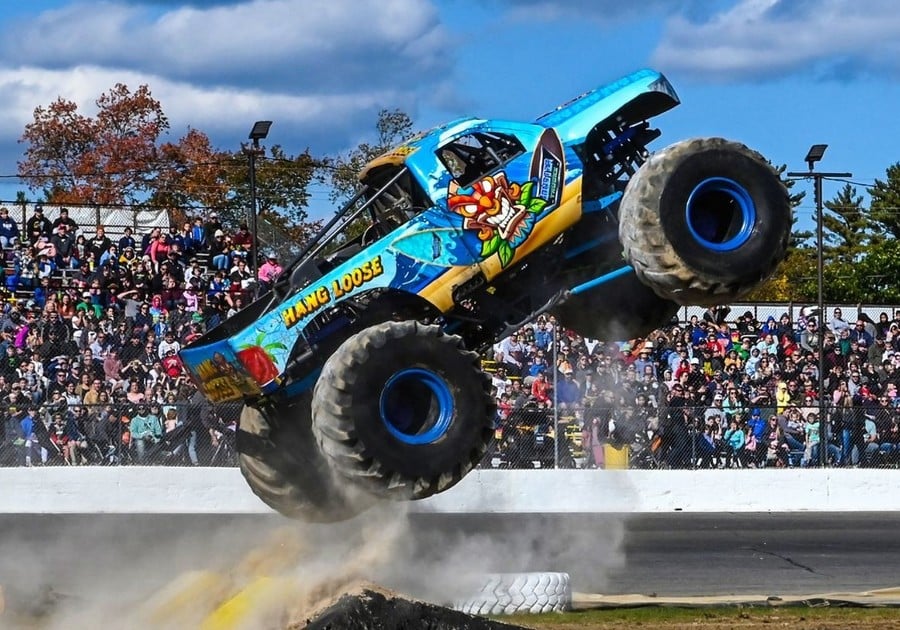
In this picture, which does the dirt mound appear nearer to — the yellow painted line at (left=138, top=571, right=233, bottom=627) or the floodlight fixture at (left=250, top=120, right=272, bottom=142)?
the yellow painted line at (left=138, top=571, right=233, bottom=627)

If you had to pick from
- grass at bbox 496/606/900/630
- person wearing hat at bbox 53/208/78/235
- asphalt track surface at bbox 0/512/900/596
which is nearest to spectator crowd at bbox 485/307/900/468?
asphalt track surface at bbox 0/512/900/596

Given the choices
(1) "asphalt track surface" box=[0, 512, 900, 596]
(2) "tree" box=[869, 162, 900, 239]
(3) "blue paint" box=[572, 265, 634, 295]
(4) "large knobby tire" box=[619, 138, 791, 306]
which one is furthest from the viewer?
(2) "tree" box=[869, 162, 900, 239]

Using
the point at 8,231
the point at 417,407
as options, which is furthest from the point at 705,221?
the point at 8,231

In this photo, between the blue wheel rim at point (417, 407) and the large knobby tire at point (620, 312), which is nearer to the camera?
the blue wheel rim at point (417, 407)

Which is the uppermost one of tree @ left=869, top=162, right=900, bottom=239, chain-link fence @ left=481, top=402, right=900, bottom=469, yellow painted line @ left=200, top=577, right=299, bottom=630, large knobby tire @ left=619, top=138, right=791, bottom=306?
tree @ left=869, top=162, right=900, bottom=239

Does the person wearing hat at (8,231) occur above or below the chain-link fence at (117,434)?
above

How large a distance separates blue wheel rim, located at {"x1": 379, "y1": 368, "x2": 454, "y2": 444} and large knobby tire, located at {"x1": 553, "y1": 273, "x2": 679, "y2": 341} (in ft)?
5.32

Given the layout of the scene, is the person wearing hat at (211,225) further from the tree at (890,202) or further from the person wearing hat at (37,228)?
the tree at (890,202)

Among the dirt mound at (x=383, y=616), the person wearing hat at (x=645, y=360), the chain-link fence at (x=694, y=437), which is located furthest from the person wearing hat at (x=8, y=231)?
the dirt mound at (x=383, y=616)

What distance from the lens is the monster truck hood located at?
365 inches

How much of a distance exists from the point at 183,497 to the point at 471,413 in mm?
9930

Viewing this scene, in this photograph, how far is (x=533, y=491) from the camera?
18156 mm

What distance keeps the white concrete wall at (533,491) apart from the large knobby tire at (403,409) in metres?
7.93

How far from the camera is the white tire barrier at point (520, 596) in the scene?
1098cm
